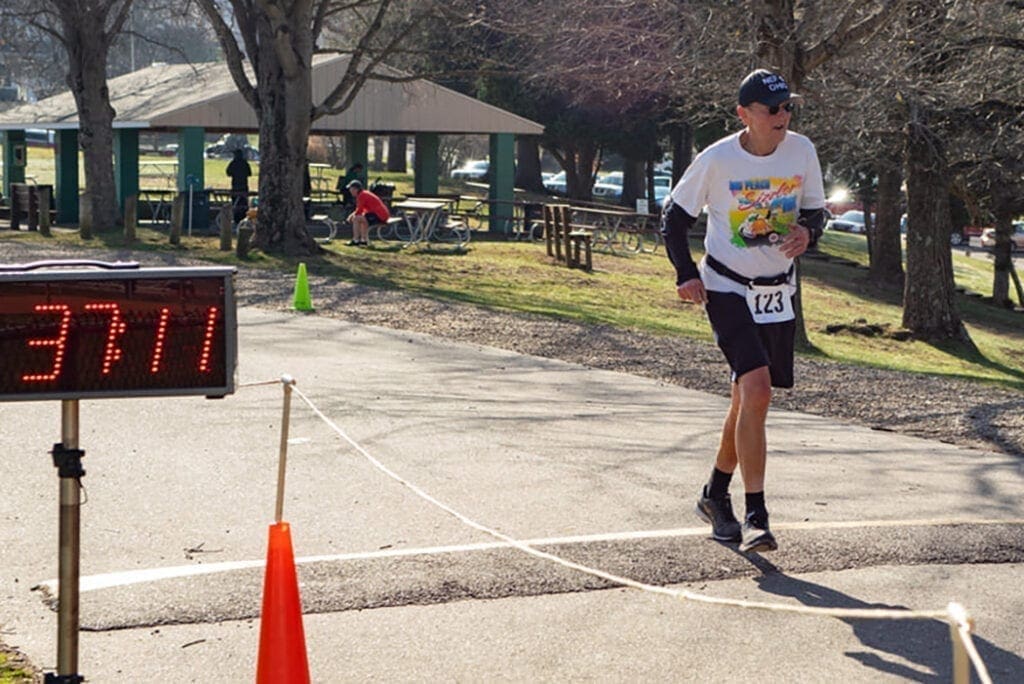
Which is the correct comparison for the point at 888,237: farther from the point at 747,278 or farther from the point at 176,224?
the point at 747,278

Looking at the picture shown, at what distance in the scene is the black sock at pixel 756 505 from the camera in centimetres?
642

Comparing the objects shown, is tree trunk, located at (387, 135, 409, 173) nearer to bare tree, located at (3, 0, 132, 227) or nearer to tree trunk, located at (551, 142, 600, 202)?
tree trunk, located at (551, 142, 600, 202)

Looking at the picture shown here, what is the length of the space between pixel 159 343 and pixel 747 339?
2976 mm

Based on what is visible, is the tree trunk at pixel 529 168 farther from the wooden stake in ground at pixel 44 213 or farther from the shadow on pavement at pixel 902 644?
the shadow on pavement at pixel 902 644

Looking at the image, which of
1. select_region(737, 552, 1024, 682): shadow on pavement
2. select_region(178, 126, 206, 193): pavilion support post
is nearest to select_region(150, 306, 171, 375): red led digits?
select_region(737, 552, 1024, 682): shadow on pavement

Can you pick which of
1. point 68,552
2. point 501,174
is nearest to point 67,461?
point 68,552

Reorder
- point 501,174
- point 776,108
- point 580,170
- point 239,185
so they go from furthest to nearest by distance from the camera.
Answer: point 580,170
point 501,174
point 239,185
point 776,108

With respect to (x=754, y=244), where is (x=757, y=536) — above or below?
below

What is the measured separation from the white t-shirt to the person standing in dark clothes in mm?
27329

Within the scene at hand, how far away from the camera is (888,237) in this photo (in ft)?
120

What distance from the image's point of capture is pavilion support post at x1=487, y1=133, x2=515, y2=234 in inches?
1527

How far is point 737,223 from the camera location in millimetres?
6562

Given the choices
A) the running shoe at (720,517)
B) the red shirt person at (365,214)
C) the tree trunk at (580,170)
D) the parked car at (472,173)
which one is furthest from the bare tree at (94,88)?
the parked car at (472,173)

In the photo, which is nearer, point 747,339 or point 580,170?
point 747,339
